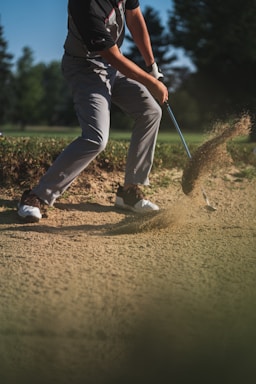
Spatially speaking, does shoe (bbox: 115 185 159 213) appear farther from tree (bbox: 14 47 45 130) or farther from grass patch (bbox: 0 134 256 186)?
tree (bbox: 14 47 45 130)

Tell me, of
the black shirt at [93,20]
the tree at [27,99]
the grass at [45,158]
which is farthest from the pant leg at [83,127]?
the tree at [27,99]

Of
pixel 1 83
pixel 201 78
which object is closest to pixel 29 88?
pixel 1 83

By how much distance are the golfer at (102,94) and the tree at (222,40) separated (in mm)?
22527

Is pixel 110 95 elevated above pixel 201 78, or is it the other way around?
pixel 110 95

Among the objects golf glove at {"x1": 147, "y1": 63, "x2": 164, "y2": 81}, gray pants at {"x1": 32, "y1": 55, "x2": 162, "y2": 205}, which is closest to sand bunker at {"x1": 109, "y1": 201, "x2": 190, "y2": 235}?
gray pants at {"x1": 32, "y1": 55, "x2": 162, "y2": 205}

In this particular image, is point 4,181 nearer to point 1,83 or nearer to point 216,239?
point 216,239

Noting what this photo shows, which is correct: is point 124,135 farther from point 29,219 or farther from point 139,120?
point 29,219

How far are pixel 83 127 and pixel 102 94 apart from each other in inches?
14.4

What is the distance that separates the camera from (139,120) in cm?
470

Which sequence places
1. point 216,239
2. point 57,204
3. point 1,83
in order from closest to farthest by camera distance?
point 216,239 < point 57,204 < point 1,83

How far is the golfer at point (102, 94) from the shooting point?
392 cm

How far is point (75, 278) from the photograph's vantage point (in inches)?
112

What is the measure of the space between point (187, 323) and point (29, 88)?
64982 millimetres

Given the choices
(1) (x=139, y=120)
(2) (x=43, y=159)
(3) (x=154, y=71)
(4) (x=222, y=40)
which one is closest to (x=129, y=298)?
(1) (x=139, y=120)
